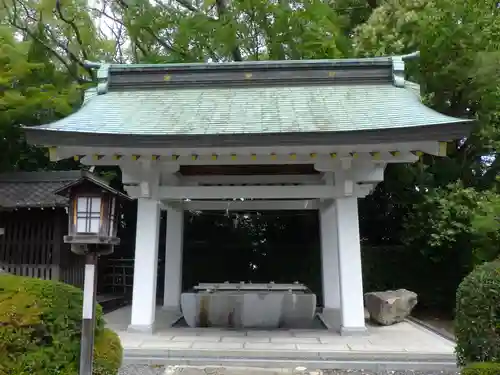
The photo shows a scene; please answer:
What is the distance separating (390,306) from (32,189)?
7.89m

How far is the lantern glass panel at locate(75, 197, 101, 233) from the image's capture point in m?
4.25

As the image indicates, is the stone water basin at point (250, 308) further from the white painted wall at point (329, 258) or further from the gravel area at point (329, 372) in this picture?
the gravel area at point (329, 372)

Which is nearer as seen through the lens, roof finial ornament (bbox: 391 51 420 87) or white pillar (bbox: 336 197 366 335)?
white pillar (bbox: 336 197 366 335)

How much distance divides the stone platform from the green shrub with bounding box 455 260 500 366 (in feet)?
4.60

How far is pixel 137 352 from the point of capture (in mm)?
6031

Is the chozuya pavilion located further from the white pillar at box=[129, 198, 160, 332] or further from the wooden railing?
the wooden railing

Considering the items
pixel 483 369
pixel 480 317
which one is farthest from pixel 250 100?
pixel 483 369

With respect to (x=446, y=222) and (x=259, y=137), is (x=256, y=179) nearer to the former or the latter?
(x=259, y=137)

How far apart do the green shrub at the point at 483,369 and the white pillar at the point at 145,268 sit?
4838 mm

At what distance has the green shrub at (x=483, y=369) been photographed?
4.14 m

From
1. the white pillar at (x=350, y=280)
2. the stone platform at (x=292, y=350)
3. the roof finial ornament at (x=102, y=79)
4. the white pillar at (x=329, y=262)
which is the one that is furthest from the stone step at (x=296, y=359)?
the roof finial ornament at (x=102, y=79)

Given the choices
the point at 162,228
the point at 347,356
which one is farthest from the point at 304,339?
the point at 162,228

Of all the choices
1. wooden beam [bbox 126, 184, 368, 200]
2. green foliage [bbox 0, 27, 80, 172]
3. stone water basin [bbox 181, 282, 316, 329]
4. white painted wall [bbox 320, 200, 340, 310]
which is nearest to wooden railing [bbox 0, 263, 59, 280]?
wooden beam [bbox 126, 184, 368, 200]

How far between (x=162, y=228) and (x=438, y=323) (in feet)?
26.9
